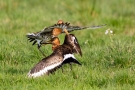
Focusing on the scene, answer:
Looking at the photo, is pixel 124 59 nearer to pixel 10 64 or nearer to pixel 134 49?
pixel 134 49

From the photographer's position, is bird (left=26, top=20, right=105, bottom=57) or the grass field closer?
the grass field

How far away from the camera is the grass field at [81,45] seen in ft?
21.1

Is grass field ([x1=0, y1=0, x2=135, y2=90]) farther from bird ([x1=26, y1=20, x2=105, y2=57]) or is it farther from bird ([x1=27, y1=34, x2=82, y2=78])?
bird ([x1=26, y1=20, x2=105, y2=57])

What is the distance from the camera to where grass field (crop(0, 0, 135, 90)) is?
6441mm

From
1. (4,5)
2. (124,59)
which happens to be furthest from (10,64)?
(4,5)

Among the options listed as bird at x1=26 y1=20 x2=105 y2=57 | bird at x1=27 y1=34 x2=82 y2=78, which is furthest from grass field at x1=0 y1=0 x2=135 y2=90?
bird at x1=26 y1=20 x2=105 y2=57

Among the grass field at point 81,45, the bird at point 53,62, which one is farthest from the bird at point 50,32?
the grass field at point 81,45

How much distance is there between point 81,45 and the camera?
356 inches

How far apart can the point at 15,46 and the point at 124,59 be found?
198 cm

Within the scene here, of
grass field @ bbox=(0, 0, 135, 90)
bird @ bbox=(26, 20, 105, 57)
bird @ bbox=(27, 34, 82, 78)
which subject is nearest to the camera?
grass field @ bbox=(0, 0, 135, 90)

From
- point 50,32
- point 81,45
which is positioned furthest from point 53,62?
point 81,45

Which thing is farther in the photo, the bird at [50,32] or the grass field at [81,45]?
the bird at [50,32]

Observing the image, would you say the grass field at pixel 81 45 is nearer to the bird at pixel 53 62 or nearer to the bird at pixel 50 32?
the bird at pixel 53 62

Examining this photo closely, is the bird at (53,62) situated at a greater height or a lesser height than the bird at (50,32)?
lesser
